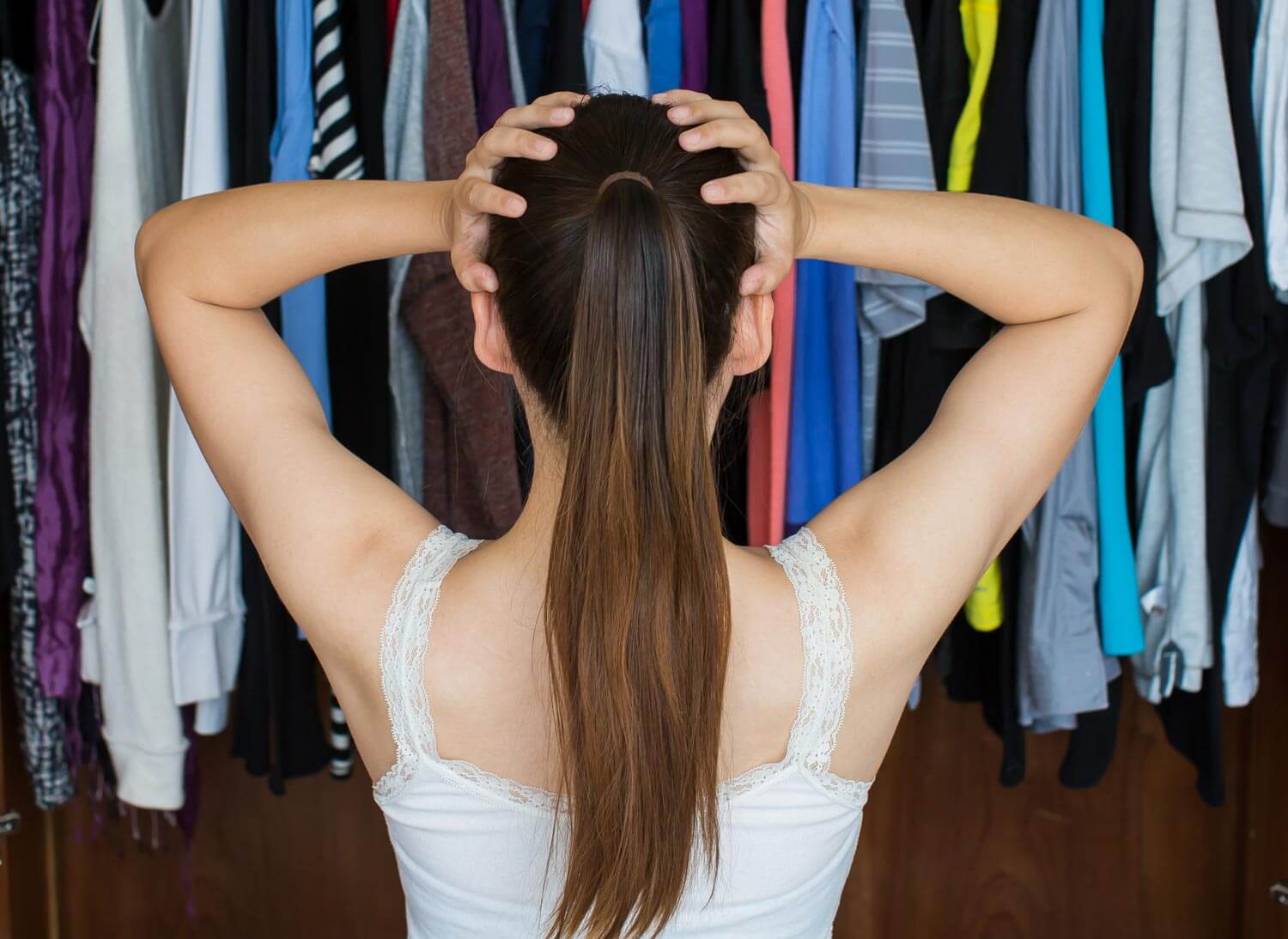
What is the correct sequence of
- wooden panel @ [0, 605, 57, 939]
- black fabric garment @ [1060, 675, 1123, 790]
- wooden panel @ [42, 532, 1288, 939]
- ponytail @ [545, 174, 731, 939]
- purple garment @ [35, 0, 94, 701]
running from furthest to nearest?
wooden panel @ [42, 532, 1288, 939] < wooden panel @ [0, 605, 57, 939] < black fabric garment @ [1060, 675, 1123, 790] < purple garment @ [35, 0, 94, 701] < ponytail @ [545, 174, 731, 939]

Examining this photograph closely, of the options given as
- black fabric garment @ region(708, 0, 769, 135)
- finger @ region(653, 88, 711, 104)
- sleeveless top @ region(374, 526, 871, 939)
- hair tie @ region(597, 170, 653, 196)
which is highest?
black fabric garment @ region(708, 0, 769, 135)

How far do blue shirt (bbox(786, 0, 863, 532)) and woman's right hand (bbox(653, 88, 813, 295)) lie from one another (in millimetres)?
519

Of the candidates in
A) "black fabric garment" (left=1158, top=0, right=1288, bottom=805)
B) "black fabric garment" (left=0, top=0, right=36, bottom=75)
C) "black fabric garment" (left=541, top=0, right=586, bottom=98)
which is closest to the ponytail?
"black fabric garment" (left=541, top=0, right=586, bottom=98)

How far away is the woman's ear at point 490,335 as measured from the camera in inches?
34.3

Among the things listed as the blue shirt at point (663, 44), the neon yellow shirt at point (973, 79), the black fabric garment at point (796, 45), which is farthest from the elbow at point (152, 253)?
the neon yellow shirt at point (973, 79)

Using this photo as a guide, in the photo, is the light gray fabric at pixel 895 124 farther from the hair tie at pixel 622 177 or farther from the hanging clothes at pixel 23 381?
the hanging clothes at pixel 23 381

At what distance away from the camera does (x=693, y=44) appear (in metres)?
1.43

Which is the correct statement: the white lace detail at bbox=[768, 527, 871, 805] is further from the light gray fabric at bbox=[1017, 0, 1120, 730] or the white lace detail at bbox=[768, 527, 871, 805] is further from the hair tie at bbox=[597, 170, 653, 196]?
the light gray fabric at bbox=[1017, 0, 1120, 730]

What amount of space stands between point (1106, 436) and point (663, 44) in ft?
2.36

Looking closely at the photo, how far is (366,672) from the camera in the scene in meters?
0.90

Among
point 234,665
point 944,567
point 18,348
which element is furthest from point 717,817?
point 18,348

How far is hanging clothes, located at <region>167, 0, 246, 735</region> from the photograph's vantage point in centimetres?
143

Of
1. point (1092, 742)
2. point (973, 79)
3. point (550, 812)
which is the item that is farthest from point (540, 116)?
point (1092, 742)

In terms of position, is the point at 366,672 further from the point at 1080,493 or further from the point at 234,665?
the point at 1080,493
